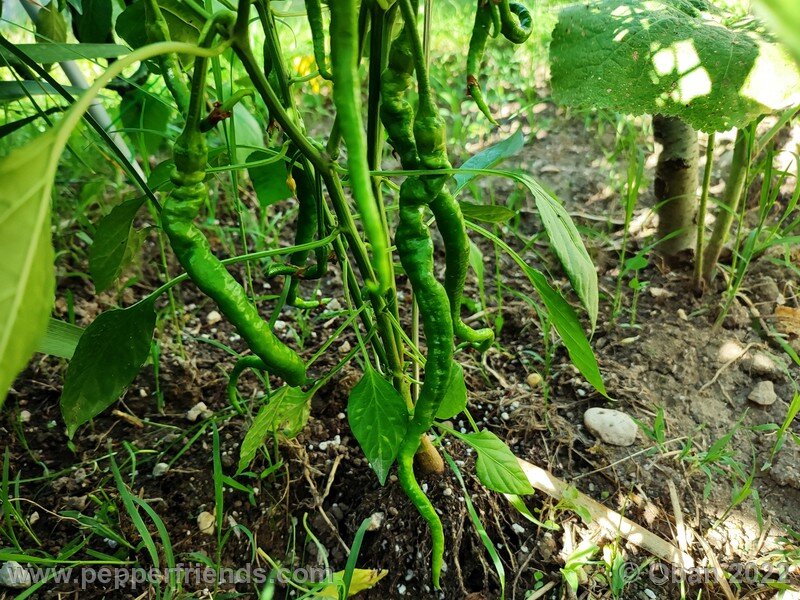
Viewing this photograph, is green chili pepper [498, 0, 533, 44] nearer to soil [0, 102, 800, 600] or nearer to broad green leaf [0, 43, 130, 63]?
broad green leaf [0, 43, 130, 63]

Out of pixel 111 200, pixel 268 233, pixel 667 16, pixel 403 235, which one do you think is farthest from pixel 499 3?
pixel 111 200

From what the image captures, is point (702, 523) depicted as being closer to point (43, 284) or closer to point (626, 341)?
point (626, 341)

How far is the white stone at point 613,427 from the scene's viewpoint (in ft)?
3.87

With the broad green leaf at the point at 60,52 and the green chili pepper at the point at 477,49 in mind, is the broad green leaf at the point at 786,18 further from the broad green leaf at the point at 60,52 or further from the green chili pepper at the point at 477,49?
the broad green leaf at the point at 60,52

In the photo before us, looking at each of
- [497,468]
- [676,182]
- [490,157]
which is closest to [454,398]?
[497,468]

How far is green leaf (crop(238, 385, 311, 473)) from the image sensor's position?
0.88m

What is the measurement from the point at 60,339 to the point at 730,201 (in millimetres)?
1383

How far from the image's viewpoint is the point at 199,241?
657 mm

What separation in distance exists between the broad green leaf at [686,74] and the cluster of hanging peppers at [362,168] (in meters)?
0.21

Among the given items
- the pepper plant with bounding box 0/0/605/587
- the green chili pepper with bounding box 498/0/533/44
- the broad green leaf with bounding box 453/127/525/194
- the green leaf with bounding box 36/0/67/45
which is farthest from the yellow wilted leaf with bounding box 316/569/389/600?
the green leaf with bounding box 36/0/67/45

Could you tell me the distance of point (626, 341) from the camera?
1.38m

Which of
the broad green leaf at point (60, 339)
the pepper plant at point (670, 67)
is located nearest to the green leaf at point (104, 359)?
the broad green leaf at point (60, 339)

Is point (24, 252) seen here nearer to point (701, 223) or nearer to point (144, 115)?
point (144, 115)

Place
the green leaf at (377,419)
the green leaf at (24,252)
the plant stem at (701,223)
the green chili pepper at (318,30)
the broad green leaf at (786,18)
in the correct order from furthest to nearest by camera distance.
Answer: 1. the plant stem at (701,223)
2. the green leaf at (377,419)
3. the green chili pepper at (318,30)
4. the green leaf at (24,252)
5. the broad green leaf at (786,18)
